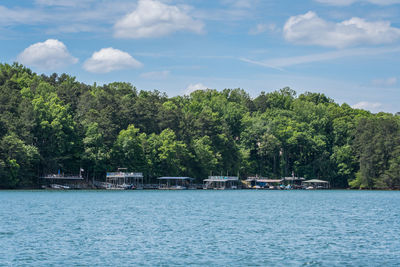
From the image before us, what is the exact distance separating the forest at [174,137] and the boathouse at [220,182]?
2.52m

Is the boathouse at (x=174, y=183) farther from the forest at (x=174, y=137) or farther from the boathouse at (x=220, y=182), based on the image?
the boathouse at (x=220, y=182)

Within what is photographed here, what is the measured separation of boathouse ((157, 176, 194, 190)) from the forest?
1.96 m

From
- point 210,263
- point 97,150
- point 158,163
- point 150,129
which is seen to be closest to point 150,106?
point 150,129

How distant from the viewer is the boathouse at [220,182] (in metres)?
134

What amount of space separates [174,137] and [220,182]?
17.3m

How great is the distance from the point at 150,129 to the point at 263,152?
3141 centimetres

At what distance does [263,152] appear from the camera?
15025 cm

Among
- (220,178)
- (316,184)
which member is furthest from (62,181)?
(316,184)

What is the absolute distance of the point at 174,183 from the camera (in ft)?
438

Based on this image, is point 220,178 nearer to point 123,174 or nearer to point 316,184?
point 123,174

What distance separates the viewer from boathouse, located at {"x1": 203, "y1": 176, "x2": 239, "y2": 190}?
441 feet

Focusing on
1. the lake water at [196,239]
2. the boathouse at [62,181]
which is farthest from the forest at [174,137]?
the lake water at [196,239]

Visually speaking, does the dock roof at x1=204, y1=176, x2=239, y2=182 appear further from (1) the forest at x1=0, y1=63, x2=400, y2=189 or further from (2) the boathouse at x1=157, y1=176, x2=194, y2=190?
(2) the boathouse at x1=157, y1=176, x2=194, y2=190

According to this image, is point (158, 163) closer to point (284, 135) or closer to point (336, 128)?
point (284, 135)
